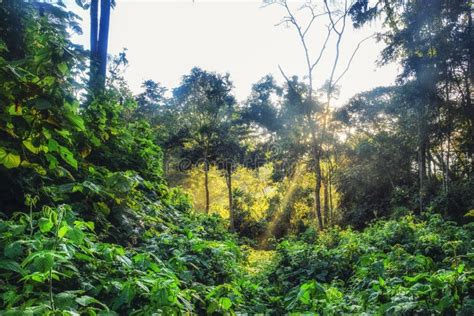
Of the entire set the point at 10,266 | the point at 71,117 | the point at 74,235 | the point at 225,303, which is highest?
the point at 71,117

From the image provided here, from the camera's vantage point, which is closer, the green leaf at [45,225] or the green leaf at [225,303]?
the green leaf at [45,225]

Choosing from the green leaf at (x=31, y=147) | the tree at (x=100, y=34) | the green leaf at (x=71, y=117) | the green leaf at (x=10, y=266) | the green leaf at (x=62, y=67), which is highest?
the tree at (x=100, y=34)

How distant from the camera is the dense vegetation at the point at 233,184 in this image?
1.83m

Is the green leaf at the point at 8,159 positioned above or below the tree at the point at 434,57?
below

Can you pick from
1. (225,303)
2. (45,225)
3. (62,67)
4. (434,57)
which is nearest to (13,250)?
(45,225)

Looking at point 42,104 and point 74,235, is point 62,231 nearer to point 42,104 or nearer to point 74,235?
point 74,235

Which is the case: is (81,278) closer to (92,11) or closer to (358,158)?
(92,11)

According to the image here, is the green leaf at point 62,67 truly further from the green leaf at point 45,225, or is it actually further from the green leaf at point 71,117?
the green leaf at point 45,225

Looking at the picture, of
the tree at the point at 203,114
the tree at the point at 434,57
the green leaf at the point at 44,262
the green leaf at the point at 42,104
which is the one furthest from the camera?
the tree at the point at 203,114

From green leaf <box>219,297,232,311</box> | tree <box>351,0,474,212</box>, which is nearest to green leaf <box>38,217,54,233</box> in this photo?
green leaf <box>219,297,232,311</box>

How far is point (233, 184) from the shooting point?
29922 millimetres

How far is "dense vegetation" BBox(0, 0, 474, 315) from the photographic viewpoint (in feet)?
6.02

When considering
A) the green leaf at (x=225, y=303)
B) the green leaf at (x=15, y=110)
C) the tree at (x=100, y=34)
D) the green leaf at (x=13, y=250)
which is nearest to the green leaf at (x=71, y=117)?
the green leaf at (x=15, y=110)

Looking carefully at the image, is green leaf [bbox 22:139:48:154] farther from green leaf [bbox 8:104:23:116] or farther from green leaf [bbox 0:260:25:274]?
green leaf [bbox 0:260:25:274]
